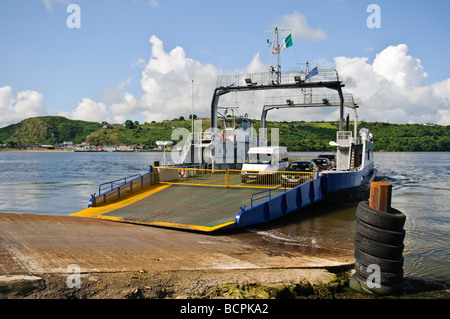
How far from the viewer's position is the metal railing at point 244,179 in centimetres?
1483

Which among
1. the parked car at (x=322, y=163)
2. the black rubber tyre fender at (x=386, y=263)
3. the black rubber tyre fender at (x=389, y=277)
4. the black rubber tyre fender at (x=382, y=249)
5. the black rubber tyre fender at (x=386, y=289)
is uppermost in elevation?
the parked car at (x=322, y=163)

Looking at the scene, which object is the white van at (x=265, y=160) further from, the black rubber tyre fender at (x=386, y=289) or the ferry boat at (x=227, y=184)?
the black rubber tyre fender at (x=386, y=289)

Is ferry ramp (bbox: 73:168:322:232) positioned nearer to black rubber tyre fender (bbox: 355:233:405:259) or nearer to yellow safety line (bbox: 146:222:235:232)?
yellow safety line (bbox: 146:222:235:232)

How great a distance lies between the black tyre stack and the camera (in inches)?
233

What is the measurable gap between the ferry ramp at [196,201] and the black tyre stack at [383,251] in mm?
4739

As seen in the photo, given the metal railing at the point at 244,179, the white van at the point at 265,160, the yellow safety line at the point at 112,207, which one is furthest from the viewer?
the white van at the point at 265,160

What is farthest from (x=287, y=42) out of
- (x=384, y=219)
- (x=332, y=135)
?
(x=332, y=135)

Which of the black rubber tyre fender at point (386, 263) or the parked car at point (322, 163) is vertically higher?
the parked car at point (322, 163)

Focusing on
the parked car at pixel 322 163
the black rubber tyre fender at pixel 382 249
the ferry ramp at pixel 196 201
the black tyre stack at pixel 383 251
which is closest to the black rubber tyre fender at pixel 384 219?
the black tyre stack at pixel 383 251

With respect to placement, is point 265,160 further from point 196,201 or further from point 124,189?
point 124,189

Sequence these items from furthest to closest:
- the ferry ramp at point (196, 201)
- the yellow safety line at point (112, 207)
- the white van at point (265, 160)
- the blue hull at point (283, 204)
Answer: the white van at point (265, 160) → the yellow safety line at point (112, 207) → the ferry ramp at point (196, 201) → the blue hull at point (283, 204)

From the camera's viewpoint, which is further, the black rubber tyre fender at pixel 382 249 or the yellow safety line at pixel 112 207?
the yellow safety line at pixel 112 207

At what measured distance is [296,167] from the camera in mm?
17938
